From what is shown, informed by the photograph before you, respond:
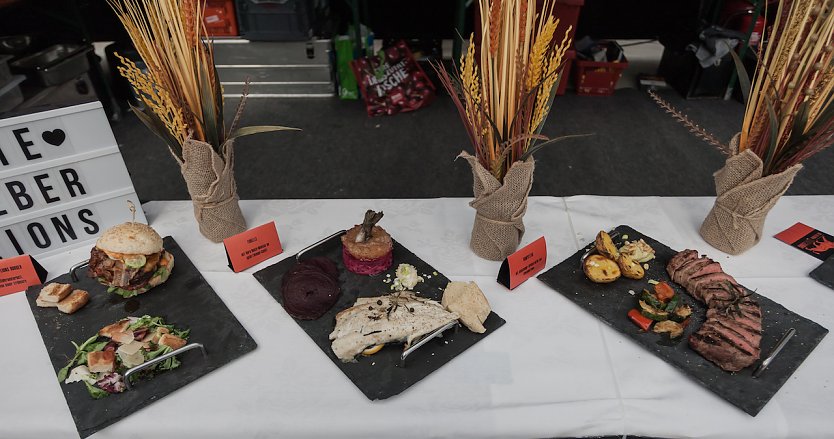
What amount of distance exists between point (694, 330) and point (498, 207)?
56 cm

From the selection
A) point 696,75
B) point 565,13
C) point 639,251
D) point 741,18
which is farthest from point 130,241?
point 741,18

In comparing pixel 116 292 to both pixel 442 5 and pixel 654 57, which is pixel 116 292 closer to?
pixel 442 5

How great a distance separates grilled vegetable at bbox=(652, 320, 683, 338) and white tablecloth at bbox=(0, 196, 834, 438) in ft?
0.24

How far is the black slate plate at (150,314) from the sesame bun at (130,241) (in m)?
0.12

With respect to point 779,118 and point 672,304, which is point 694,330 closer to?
point 672,304

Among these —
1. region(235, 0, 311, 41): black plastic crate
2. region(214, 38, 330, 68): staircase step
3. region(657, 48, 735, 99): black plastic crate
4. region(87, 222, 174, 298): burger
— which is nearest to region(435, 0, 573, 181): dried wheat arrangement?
region(87, 222, 174, 298): burger

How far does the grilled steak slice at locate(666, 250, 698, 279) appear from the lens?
4.47ft

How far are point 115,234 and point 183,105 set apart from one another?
0.38m

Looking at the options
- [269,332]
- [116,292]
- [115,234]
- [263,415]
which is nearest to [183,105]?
[115,234]

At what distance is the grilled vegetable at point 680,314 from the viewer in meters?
1.24

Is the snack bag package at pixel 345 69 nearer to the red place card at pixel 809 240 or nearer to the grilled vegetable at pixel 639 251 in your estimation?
the grilled vegetable at pixel 639 251

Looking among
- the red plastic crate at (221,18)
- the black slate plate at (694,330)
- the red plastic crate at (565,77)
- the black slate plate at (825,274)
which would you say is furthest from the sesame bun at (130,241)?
the red plastic crate at (565,77)

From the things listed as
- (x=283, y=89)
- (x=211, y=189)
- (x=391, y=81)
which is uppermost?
(x=211, y=189)

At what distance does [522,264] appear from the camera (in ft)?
4.51
